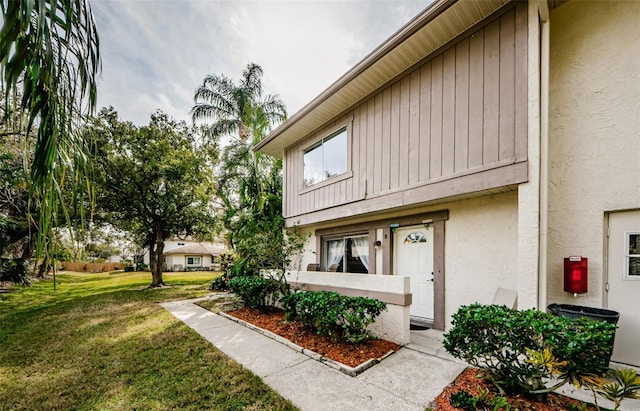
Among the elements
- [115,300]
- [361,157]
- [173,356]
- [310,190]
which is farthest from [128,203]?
[361,157]

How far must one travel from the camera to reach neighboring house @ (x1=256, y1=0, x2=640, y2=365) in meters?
4.00

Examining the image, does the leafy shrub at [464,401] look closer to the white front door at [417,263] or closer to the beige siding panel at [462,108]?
the white front door at [417,263]

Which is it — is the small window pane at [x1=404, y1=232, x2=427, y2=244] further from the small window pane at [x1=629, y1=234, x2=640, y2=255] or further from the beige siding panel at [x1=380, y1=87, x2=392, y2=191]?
Answer: the small window pane at [x1=629, y1=234, x2=640, y2=255]

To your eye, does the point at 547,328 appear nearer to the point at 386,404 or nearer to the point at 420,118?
the point at 386,404

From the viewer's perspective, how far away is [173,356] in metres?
4.46

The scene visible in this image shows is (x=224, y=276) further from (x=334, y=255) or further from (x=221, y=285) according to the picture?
(x=334, y=255)

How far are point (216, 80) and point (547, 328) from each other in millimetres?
19140

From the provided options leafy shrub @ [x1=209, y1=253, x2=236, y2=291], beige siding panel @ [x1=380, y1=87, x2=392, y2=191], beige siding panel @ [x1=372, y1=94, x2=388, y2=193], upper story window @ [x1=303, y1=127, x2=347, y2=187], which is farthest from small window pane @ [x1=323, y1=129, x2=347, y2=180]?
leafy shrub @ [x1=209, y1=253, x2=236, y2=291]

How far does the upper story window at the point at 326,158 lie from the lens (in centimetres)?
736

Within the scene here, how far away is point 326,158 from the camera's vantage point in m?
7.86

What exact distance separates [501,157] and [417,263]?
287 cm

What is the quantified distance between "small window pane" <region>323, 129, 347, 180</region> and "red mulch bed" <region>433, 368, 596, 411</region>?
4.98 meters

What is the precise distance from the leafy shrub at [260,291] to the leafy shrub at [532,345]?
4.54 m

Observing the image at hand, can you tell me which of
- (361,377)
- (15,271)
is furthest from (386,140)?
(15,271)
